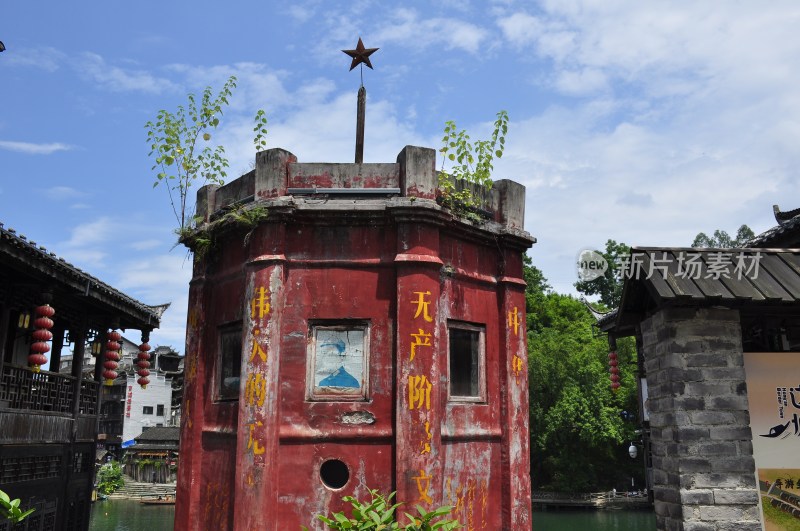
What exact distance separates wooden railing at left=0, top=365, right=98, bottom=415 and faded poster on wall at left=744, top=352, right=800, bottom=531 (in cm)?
1194

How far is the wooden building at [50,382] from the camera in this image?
12.1 metres

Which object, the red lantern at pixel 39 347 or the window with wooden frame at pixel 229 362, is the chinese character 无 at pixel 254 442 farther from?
the red lantern at pixel 39 347

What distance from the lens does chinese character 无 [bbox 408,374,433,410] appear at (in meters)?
9.55

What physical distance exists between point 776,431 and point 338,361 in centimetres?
569

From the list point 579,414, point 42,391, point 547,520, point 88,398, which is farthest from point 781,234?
point 547,520

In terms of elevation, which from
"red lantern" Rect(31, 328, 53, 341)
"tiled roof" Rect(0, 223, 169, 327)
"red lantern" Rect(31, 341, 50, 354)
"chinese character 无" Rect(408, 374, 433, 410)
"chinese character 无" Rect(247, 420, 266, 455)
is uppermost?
"tiled roof" Rect(0, 223, 169, 327)

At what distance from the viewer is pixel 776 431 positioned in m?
7.25

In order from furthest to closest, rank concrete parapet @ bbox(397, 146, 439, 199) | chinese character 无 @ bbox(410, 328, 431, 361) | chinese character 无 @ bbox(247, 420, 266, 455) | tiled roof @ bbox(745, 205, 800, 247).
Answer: tiled roof @ bbox(745, 205, 800, 247) < concrete parapet @ bbox(397, 146, 439, 199) < chinese character 无 @ bbox(410, 328, 431, 361) < chinese character 无 @ bbox(247, 420, 266, 455)

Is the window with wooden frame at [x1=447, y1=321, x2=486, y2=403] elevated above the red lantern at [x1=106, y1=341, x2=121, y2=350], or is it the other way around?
the red lantern at [x1=106, y1=341, x2=121, y2=350]

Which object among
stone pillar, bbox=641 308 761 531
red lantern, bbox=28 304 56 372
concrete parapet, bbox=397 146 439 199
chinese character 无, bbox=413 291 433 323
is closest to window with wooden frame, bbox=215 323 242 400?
chinese character 无, bbox=413 291 433 323

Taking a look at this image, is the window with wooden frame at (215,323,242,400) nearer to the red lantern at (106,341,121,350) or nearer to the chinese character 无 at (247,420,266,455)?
the chinese character 无 at (247,420,266,455)

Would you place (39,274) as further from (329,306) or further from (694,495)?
(694,495)

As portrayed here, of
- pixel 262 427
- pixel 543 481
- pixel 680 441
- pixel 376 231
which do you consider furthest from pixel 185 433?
pixel 543 481

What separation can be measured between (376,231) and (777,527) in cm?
637
